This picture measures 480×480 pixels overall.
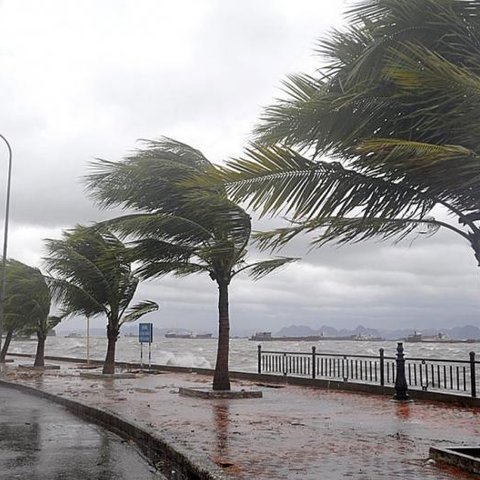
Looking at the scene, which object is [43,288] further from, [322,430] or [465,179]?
[465,179]

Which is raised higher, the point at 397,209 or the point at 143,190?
the point at 143,190

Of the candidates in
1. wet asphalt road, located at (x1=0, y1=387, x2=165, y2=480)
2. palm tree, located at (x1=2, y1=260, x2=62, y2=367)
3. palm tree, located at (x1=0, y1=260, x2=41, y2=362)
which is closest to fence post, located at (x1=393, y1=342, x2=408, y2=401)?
wet asphalt road, located at (x1=0, y1=387, x2=165, y2=480)

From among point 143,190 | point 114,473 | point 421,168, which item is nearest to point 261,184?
point 421,168

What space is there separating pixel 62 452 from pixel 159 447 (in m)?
1.36

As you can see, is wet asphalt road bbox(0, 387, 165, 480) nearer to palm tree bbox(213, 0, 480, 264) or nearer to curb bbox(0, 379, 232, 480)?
curb bbox(0, 379, 232, 480)

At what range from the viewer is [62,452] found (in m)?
9.52

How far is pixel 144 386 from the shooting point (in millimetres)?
21766

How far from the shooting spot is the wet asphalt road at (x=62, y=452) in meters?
8.06

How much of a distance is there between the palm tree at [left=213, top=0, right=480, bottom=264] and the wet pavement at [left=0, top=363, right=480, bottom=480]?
2551mm

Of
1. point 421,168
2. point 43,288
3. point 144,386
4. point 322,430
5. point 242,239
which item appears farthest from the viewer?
point 43,288

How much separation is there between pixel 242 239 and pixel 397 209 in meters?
8.76

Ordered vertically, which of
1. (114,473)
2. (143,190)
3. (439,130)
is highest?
(143,190)

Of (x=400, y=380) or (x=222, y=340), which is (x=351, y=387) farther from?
(x=222, y=340)

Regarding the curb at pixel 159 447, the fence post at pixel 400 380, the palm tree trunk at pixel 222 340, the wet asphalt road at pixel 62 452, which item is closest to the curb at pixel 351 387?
the fence post at pixel 400 380
